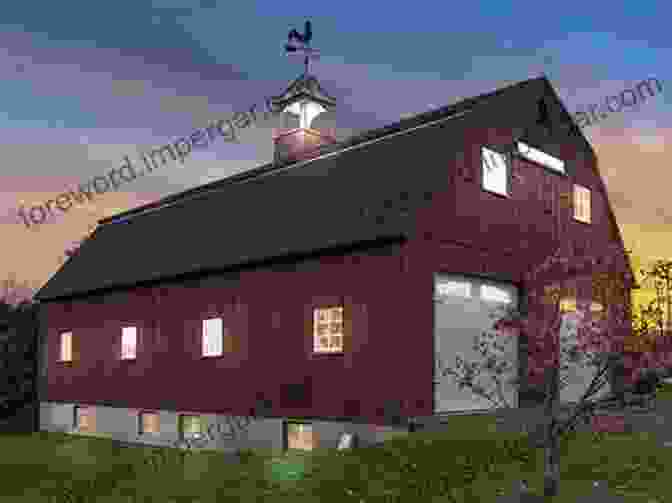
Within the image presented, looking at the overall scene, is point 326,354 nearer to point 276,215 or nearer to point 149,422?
point 276,215

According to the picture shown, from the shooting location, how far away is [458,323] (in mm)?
17828

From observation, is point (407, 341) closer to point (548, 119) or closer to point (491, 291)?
point (491, 291)

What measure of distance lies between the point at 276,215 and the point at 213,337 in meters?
4.04

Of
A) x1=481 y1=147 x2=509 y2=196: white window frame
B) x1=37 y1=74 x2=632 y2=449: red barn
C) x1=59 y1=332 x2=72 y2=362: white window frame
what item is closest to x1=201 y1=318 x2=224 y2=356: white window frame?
x1=37 y1=74 x2=632 y2=449: red barn

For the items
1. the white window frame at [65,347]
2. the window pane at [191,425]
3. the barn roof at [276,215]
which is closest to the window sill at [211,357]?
the window pane at [191,425]

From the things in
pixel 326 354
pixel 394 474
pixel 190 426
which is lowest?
pixel 190 426

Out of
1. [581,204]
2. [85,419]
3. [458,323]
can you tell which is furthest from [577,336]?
[85,419]

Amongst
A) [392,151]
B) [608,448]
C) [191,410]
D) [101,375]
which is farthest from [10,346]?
[608,448]

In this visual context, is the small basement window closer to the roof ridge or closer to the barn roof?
the barn roof

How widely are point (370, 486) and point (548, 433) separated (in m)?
4.02

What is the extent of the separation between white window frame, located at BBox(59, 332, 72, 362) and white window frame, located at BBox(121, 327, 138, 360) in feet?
14.7

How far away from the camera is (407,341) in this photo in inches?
655

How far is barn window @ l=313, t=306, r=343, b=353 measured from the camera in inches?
715

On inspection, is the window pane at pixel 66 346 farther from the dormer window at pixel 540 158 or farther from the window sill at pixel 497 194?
the dormer window at pixel 540 158
